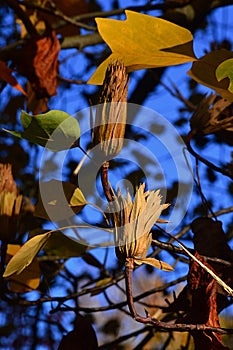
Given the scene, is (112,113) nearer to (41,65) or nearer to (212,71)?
(212,71)

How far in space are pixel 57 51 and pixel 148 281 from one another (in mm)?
494

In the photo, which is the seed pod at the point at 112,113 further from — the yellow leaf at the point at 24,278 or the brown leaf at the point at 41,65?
the brown leaf at the point at 41,65

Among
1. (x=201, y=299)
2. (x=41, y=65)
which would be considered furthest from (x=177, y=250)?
(x=41, y=65)

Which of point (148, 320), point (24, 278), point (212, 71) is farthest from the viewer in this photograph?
point (24, 278)

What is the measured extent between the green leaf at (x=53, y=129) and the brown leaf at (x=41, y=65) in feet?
1.15

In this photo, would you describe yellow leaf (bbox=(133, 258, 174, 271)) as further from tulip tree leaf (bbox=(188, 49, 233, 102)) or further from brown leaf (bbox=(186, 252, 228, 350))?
tulip tree leaf (bbox=(188, 49, 233, 102))

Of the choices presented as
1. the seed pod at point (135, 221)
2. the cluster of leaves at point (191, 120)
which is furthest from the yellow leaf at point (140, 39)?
the seed pod at point (135, 221)

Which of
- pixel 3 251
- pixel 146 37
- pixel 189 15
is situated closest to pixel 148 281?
pixel 189 15

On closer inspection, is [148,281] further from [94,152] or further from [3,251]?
[94,152]

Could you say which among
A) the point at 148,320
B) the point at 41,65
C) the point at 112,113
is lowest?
the point at 148,320

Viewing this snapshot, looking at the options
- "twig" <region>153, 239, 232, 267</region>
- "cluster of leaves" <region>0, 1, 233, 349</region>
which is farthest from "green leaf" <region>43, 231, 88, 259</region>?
"twig" <region>153, 239, 232, 267</region>

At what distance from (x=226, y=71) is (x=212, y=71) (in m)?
0.05

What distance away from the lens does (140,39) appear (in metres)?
0.45

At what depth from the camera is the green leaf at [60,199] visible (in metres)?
0.47
